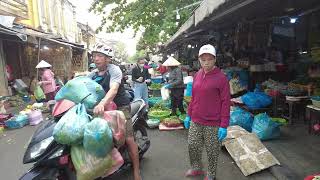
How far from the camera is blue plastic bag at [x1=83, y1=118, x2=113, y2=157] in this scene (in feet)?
12.7

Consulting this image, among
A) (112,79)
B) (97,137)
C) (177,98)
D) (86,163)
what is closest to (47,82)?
(177,98)

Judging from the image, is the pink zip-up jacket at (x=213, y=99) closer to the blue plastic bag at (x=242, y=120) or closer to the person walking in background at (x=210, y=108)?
the person walking in background at (x=210, y=108)

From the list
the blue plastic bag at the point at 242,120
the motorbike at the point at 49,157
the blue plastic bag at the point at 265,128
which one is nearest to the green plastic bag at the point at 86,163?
the motorbike at the point at 49,157

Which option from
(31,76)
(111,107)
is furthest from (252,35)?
(31,76)

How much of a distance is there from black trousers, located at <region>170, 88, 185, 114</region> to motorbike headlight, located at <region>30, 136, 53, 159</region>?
6.20 meters

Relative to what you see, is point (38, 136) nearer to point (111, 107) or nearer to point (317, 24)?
point (111, 107)

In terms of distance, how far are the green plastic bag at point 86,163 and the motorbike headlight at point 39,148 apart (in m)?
0.30

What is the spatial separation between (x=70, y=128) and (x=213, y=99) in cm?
203

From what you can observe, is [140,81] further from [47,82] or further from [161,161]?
[161,161]

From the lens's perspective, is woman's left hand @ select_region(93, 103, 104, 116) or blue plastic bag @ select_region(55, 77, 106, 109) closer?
woman's left hand @ select_region(93, 103, 104, 116)

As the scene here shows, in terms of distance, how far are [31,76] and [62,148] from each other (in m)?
16.6

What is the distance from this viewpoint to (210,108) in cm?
470

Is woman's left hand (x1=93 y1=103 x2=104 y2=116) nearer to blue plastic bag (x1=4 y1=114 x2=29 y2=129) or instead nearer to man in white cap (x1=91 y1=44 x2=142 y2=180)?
man in white cap (x1=91 y1=44 x2=142 y2=180)

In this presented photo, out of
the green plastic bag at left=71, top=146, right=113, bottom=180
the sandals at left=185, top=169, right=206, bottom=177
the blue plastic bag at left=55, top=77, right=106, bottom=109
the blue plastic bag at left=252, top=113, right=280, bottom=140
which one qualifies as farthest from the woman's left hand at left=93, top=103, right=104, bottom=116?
the blue plastic bag at left=252, top=113, right=280, bottom=140
